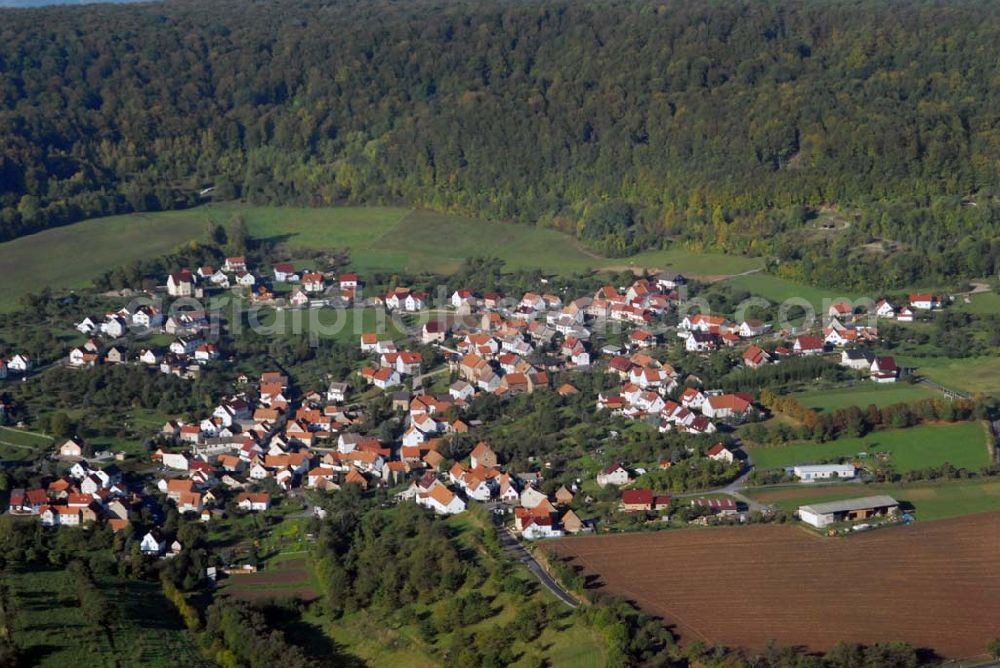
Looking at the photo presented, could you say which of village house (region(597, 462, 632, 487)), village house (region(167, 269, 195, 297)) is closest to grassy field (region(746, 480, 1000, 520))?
village house (region(597, 462, 632, 487))

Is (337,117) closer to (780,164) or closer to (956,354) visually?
(780,164)

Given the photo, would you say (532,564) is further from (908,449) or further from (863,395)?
(863,395)

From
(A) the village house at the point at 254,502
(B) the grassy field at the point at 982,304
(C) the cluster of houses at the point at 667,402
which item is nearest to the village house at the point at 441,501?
(A) the village house at the point at 254,502

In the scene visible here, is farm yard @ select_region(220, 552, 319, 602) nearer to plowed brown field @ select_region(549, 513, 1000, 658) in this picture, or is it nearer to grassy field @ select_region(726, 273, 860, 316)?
plowed brown field @ select_region(549, 513, 1000, 658)

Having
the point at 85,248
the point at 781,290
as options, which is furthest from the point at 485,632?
the point at 85,248

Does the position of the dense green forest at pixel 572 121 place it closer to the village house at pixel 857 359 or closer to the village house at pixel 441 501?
the village house at pixel 857 359

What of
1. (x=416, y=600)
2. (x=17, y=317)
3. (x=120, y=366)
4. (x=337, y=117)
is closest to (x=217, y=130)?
(x=337, y=117)
